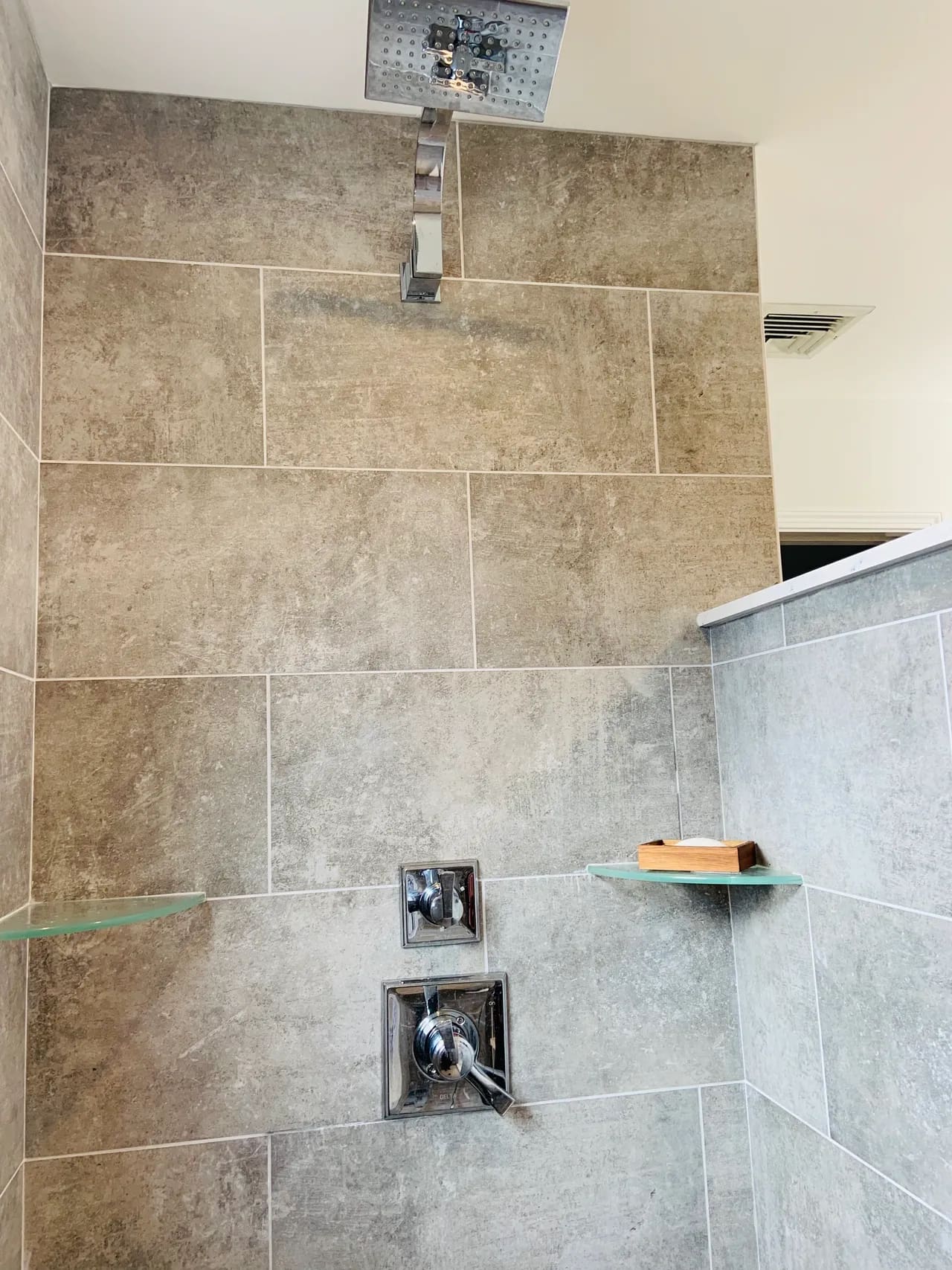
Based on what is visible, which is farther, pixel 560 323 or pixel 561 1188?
pixel 560 323

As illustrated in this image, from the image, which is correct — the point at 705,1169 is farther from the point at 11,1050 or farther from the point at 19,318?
the point at 19,318

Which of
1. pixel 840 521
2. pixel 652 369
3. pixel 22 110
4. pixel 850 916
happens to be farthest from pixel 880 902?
pixel 840 521

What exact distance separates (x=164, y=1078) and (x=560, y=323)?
1281 millimetres

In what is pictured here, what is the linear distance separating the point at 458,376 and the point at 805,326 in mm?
1283

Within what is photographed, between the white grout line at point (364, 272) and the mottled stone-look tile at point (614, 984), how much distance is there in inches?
37.7

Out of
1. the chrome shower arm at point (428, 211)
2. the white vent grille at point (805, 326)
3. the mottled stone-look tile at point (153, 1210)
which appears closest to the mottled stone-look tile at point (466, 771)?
the mottled stone-look tile at point (153, 1210)

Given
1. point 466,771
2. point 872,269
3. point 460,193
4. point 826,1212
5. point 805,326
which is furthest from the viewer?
point 805,326

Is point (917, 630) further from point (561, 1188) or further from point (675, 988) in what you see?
point (561, 1188)

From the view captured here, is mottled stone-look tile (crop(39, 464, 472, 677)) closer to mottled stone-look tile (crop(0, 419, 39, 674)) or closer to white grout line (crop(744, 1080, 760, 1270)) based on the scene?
mottled stone-look tile (crop(0, 419, 39, 674))

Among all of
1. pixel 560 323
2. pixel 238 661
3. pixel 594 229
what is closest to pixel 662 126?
pixel 594 229

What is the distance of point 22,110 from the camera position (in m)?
1.26

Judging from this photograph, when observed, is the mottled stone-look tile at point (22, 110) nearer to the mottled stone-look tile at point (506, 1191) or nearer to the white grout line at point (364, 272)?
the white grout line at point (364, 272)

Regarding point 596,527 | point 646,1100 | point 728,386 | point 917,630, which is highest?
point 728,386

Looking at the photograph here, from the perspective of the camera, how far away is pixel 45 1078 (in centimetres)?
123
